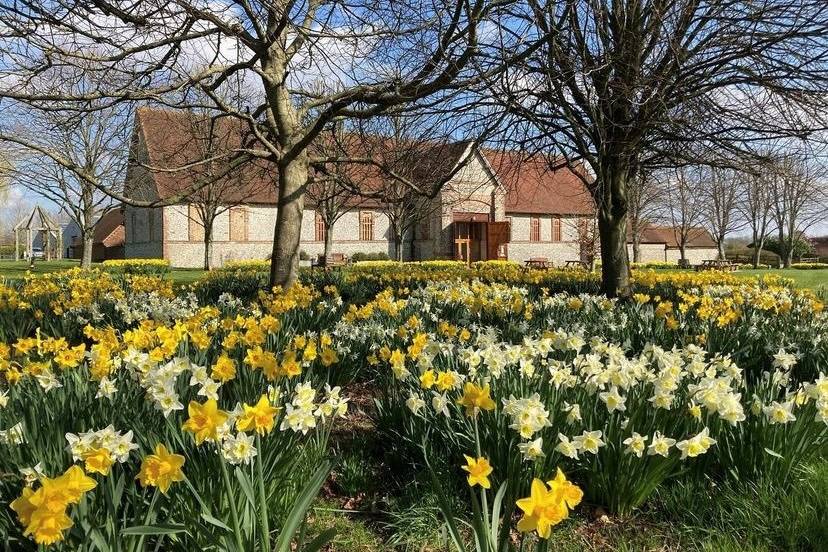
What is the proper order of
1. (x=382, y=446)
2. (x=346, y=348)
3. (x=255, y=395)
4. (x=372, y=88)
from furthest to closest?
1. (x=372, y=88)
2. (x=346, y=348)
3. (x=382, y=446)
4. (x=255, y=395)

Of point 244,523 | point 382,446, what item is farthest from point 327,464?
point 382,446

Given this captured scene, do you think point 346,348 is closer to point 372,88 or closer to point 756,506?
point 756,506

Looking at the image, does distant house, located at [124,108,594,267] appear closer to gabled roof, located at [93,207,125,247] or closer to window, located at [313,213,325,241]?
window, located at [313,213,325,241]

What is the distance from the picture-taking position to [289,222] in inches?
328

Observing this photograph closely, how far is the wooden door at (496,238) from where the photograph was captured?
37.2m

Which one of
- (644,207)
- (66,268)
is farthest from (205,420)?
(644,207)

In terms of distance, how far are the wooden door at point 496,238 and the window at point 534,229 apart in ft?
8.91

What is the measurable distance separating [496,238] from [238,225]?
15.2 meters

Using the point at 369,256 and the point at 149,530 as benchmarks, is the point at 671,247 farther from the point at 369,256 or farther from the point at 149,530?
the point at 149,530

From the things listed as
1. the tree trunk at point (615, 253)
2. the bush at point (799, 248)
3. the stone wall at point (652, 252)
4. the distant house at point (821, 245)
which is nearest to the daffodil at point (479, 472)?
the tree trunk at point (615, 253)

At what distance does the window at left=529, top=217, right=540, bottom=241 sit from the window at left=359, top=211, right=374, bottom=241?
10.4m

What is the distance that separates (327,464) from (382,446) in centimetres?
157

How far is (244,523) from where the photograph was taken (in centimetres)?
210

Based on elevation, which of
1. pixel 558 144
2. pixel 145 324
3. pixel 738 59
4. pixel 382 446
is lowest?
pixel 382 446
